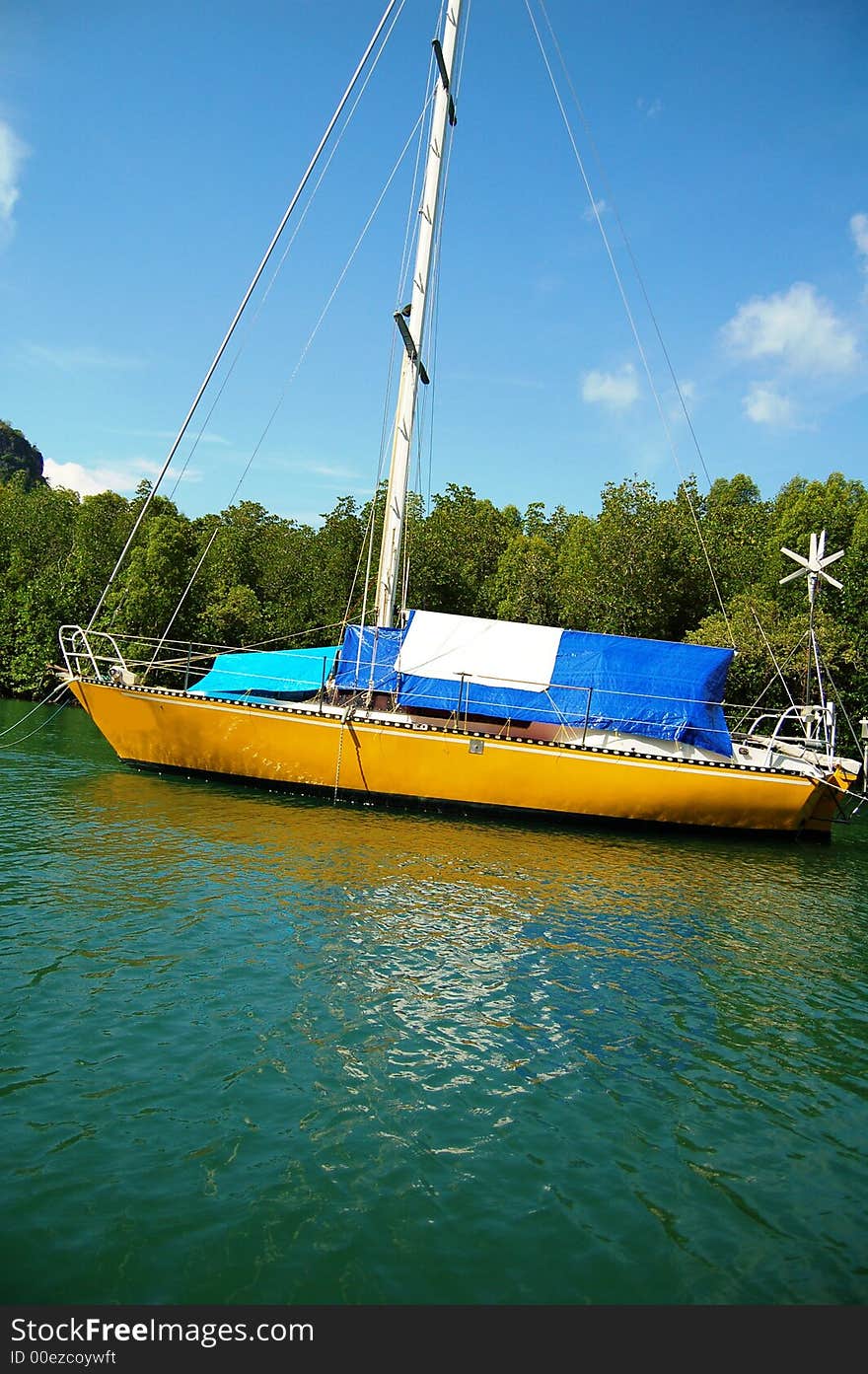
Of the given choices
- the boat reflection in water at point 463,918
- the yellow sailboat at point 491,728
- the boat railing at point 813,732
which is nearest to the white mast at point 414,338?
the yellow sailboat at point 491,728

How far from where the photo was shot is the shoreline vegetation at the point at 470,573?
31734 millimetres

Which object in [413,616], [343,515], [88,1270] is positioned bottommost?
[88,1270]

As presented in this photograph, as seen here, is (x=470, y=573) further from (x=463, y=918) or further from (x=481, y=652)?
(x=463, y=918)

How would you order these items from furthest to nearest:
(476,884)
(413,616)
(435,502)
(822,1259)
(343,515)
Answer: (435,502)
(343,515)
(413,616)
(476,884)
(822,1259)

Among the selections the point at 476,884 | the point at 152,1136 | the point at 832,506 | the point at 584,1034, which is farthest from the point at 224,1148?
the point at 832,506

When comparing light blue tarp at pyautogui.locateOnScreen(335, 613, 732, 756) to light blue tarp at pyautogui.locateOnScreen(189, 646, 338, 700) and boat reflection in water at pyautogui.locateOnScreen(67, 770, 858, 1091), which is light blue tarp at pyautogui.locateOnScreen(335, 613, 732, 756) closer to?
light blue tarp at pyautogui.locateOnScreen(189, 646, 338, 700)

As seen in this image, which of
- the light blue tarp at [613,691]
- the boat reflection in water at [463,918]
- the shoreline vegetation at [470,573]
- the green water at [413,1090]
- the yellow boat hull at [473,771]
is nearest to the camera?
the green water at [413,1090]

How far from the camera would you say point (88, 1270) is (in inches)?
154

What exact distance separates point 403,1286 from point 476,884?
805 cm

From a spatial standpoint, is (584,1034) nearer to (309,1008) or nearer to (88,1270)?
(309,1008)

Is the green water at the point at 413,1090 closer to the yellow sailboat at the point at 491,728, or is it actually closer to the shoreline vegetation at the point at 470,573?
the yellow sailboat at the point at 491,728

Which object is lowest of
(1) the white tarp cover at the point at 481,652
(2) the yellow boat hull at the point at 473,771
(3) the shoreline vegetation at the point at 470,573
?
(2) the yellow boat hull at the point at 473,771

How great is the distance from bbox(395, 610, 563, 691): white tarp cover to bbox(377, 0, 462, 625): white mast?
6.05 ft

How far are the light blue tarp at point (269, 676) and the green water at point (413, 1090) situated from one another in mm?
8326
